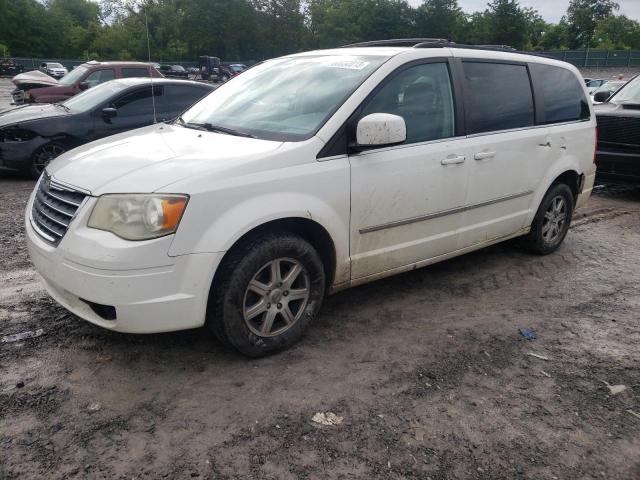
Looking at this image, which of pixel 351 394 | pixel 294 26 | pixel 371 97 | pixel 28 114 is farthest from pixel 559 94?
pixel 294 26

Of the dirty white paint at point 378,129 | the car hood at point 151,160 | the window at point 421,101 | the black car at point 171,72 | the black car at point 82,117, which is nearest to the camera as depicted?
the car hood at point 151,160

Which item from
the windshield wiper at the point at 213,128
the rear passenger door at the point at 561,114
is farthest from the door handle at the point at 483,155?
the windshield wiper at the point at 213,128

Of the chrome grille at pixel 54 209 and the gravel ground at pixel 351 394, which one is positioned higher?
the chrome grille at pixel 54 209

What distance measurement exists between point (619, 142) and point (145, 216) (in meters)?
7.54

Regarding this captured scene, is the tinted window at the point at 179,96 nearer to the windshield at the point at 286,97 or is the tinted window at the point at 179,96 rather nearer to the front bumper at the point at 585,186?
the windshield at the point at 286,97

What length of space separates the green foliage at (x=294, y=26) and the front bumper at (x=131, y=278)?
6727cm

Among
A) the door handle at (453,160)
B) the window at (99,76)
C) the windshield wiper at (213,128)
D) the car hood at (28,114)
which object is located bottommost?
the door handle at (453,160)

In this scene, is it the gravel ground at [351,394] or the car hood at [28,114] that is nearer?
the gravel ground at [351,394]

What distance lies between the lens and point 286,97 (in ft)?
12.6

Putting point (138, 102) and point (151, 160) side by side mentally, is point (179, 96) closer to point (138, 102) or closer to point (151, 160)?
point (138, 102)

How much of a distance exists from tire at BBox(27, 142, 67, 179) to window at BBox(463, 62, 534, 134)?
244 inches

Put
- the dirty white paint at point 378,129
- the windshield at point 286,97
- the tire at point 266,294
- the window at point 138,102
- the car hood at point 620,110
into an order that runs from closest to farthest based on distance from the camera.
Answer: the tire at point 266,294 < the dirty white paint at point 378,129 < the windshield at point 286,97 < the car hood at point 620,110 < the window at point 138,102

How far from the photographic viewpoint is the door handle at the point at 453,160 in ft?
13.0

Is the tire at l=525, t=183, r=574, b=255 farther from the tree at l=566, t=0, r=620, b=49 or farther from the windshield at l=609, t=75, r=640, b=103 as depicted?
the tree at l=566, t=0, r=620, b=49
